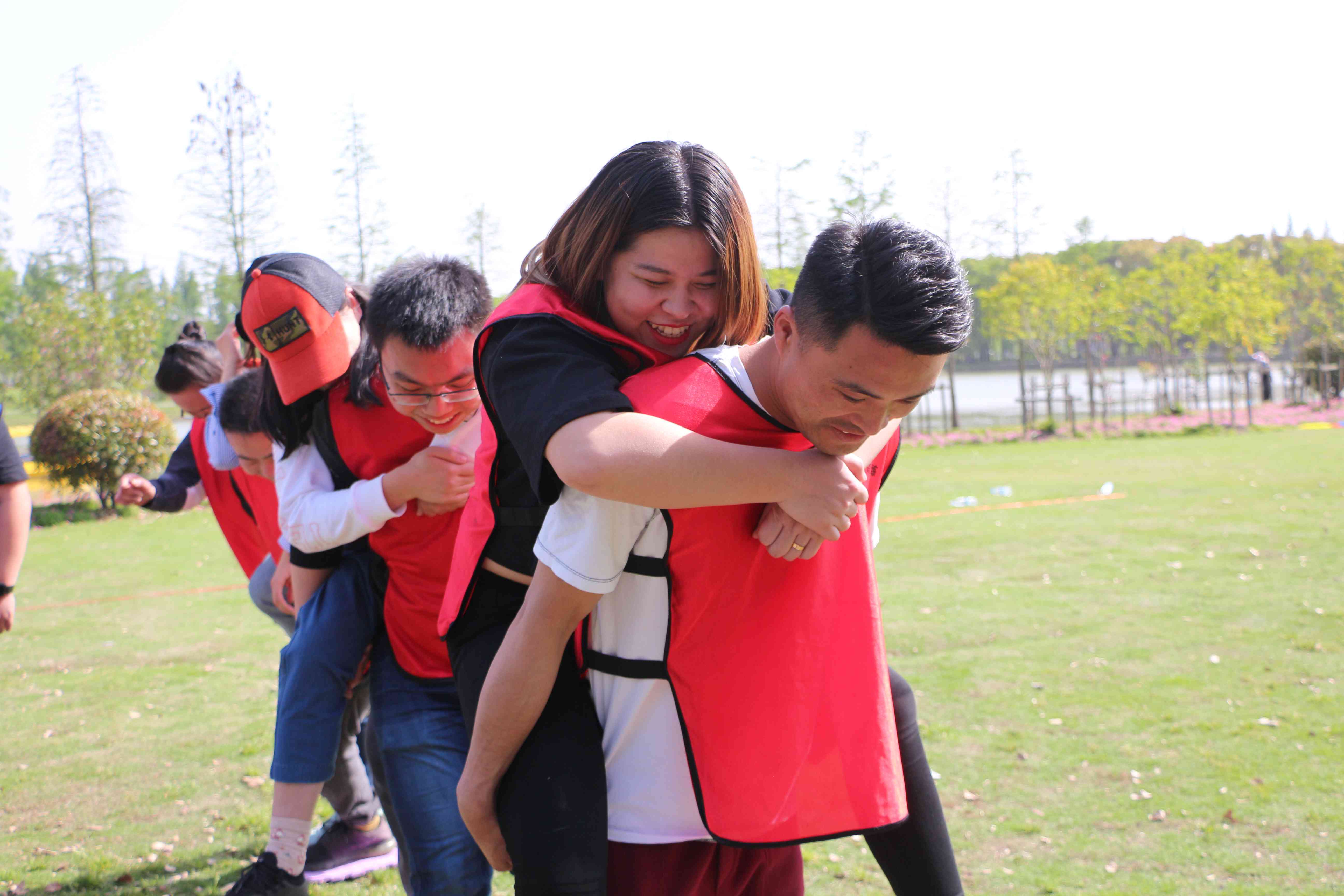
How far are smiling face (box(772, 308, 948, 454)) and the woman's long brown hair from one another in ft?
1.08

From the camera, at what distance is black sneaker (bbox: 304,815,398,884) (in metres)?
3.70

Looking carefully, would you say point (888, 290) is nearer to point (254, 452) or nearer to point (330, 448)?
point (330, 448)

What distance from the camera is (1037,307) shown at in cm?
2895

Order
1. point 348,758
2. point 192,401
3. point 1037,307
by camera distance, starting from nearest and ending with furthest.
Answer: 1. point 348,758
2. point 192,401
3. point 1037,307

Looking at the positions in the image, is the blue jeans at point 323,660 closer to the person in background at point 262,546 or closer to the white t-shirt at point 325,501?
the white t-shirt at point 325,501

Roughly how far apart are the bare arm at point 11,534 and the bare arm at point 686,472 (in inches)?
148

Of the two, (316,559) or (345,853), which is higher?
(316,559)

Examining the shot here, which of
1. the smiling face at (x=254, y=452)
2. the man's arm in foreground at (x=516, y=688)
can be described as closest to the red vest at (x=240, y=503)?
the smiling face at (x=254, y=452)

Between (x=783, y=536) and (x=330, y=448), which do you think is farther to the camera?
(x=330, y=448)

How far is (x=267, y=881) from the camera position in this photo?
9.21 ft

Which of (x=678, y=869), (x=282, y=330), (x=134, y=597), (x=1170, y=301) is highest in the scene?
(x=1170, y=301)

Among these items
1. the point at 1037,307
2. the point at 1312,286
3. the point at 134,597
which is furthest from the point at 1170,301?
the point at 134,597

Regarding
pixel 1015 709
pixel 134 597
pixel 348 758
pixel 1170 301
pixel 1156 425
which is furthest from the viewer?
pixel 1170 301

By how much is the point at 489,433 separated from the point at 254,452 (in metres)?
1.83
